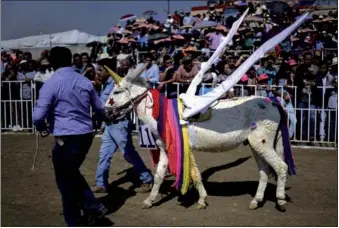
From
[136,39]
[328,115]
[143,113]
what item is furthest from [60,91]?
[136,39]

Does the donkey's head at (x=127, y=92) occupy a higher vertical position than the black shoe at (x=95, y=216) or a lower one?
higher

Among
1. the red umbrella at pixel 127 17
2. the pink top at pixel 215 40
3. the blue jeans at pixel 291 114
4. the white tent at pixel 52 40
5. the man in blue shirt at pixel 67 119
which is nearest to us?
the man in blue shirt at pixel 67 119

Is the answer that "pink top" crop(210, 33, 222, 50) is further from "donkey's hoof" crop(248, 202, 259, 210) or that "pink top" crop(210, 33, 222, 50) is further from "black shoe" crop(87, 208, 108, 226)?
"black shoe" crop(87, 208, 108, 226)

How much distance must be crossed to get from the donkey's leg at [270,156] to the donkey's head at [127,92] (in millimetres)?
1687

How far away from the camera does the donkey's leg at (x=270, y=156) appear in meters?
6.62

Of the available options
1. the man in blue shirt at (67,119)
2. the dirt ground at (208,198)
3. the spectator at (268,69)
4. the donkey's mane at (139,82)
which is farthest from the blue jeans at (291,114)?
the man in blue shirt at (67,119)

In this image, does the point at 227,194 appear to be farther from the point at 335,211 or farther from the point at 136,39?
the point at 136,39

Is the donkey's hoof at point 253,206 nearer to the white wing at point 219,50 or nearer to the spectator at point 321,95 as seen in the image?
the white wing at point 219,50

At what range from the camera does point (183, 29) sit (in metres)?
21.4

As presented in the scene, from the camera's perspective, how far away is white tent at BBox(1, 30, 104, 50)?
85.4ft

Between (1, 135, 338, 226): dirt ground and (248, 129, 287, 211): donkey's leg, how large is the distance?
0.88 ft

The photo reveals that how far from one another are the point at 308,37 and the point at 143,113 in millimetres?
11386

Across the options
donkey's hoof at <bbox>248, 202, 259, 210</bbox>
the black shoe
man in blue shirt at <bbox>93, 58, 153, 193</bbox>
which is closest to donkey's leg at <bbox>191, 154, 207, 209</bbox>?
donkey's hoof at <bbox>248, 202, 259, 210</bbox>

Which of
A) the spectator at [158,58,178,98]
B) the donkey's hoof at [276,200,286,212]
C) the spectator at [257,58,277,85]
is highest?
the spectator at [257,58,277,85]
